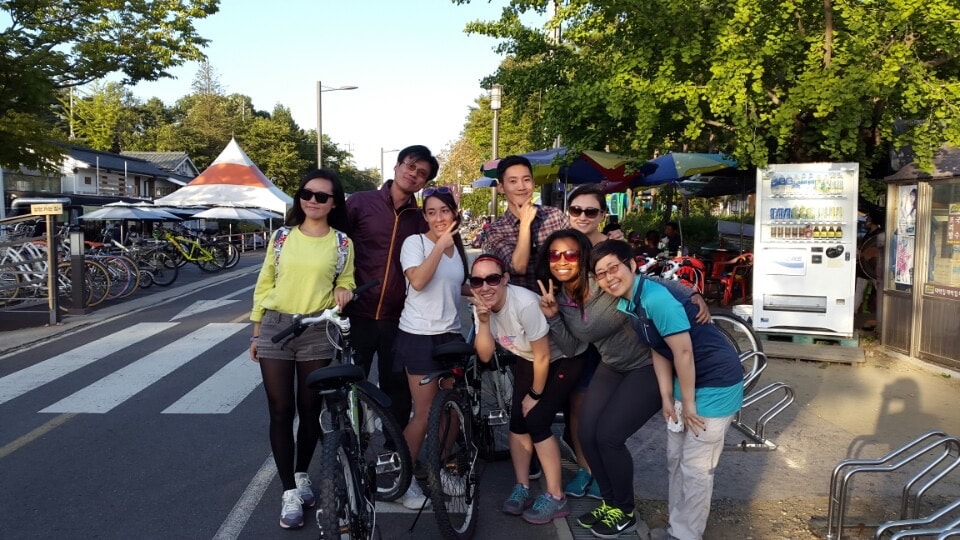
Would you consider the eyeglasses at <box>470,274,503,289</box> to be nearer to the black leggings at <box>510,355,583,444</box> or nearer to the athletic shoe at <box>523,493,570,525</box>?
the black leggings at <box>510,355,583,444</box>

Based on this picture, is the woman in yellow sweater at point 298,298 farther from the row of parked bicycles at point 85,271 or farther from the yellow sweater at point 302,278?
the row of parked bicycles at point 85,271

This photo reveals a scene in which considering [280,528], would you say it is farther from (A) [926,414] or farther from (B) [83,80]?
(B) [83,80]

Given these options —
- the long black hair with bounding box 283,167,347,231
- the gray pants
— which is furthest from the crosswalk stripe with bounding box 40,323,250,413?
the gray pants

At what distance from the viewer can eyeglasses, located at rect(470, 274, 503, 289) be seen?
3.68 meters

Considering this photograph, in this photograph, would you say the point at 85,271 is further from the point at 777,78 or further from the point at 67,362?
Result: the point at 777,78

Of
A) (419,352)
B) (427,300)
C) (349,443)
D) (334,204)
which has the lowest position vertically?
(349,443)

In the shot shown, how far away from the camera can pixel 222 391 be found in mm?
7039

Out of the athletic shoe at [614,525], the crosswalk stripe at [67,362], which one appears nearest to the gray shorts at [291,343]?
the athletic shoe at [614,525]

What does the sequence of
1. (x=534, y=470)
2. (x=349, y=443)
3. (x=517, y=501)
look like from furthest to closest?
1. (x=534, y=470)
2. (x=517, y=501)
3. (x=349, y=443)

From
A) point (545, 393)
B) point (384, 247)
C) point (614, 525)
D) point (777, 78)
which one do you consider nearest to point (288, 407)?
point (384, 247)

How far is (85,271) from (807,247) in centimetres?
1142

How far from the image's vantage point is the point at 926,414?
6.31m

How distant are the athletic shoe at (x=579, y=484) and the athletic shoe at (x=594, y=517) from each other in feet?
1.40

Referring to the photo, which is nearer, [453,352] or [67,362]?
[453,352]
